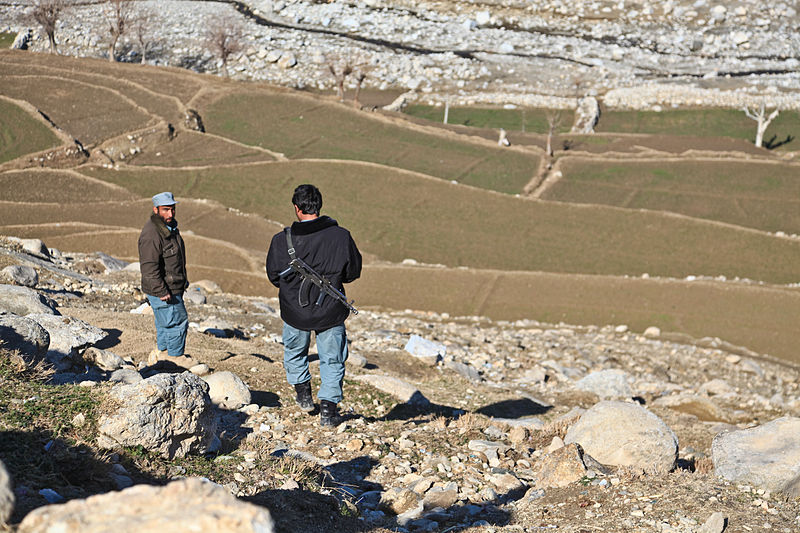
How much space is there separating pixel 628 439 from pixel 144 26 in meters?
89.3

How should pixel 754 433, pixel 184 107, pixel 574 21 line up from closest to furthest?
pixel 754 433 → pixel 184 107 → pixel 574 21

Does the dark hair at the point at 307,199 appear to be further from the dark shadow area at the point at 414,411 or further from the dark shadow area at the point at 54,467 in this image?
the dark shadow area at the point at 54,467

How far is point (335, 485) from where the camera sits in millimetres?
7480

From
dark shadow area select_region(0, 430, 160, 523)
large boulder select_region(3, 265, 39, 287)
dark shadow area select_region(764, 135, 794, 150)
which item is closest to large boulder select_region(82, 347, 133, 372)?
dark shadow area select_region(0, 430, 160, 523)

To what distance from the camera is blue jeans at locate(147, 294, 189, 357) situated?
11.1 m

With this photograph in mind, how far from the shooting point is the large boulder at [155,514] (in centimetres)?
363

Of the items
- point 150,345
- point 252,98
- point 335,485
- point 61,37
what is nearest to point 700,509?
point 335,485

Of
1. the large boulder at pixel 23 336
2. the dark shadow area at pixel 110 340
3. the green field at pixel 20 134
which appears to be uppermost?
the large boulder at pixel 23 336

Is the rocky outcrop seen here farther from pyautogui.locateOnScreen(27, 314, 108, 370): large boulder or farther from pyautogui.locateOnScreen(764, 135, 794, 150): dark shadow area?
pyautogui.locateOnScreen(27, 314, 108, 370): large boulder

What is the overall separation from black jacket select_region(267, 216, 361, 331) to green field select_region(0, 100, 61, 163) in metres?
41.1

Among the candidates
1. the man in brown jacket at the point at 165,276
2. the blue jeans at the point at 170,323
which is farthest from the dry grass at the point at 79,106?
the blue jeans at the point at 170,323

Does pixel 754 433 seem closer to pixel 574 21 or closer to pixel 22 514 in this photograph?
pixel 22 514

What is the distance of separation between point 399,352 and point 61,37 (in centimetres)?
8383

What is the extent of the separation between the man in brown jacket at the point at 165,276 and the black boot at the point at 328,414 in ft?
8.74
